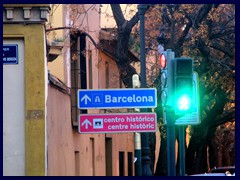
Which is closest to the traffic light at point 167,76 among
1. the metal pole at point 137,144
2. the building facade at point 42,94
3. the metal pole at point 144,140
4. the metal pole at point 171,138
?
the metal pole at point 171,138

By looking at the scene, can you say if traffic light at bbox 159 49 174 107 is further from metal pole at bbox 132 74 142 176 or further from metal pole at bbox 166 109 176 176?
metal pole at bbox 132 74 142 176

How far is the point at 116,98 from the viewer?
16750 millimetres

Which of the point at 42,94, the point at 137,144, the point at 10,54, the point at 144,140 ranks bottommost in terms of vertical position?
the point at 137,144

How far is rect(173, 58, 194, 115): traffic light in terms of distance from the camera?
15.3 metres

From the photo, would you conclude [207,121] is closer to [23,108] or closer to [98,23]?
[98,23]

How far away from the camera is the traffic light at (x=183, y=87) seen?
601 inches

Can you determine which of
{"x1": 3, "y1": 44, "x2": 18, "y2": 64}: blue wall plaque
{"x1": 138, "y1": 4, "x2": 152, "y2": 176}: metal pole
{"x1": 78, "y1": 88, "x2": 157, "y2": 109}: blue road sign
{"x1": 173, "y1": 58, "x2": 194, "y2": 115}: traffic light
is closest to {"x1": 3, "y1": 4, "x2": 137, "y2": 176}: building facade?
{"x1": 3, "y1": 44, "x2": 18, "y2": 64}: blue wall plaque

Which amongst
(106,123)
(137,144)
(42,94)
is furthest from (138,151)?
(42,94)

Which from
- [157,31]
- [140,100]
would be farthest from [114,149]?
[140,100]

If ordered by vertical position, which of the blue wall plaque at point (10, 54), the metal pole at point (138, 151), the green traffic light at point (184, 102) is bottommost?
the metal pole at point (138, 151)

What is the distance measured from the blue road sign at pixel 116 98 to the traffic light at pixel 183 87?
151 cm

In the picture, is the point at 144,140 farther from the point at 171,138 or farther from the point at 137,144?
the point at 171,138

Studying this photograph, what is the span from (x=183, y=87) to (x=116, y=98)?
1.94m

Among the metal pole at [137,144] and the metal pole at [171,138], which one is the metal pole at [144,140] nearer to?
the metal pole at [137,144]
